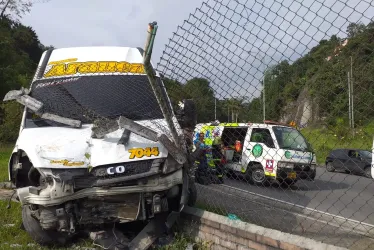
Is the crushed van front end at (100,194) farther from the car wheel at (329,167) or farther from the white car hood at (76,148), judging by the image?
the car wheel at (329,167)

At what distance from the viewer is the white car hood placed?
421 centimetres

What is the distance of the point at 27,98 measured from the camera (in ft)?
16.7

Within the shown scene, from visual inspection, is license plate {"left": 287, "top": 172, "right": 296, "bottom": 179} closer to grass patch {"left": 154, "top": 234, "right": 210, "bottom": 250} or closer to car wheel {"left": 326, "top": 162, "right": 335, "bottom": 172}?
car wheel {"left": 326, "top": 162, "right": 335, "bottom": 172}

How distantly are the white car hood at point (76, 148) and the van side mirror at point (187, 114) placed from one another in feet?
1.10

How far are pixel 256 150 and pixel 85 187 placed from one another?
5.80 m

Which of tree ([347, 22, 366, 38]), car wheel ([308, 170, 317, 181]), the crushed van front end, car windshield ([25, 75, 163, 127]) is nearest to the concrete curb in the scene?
the crushed van front end

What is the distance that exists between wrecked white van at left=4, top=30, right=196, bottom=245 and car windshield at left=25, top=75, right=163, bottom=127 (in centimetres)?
1

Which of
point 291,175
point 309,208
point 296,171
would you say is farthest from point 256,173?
point 309,208

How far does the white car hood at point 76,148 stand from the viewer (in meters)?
4.21

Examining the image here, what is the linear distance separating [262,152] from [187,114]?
508 centimetres

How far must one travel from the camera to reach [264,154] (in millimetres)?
10031

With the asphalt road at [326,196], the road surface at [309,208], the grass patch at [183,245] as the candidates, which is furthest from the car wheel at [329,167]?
the grass patch at [183,245]

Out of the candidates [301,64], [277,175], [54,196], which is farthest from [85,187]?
[277,175]

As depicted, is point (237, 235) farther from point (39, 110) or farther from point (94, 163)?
point (39, 110)
